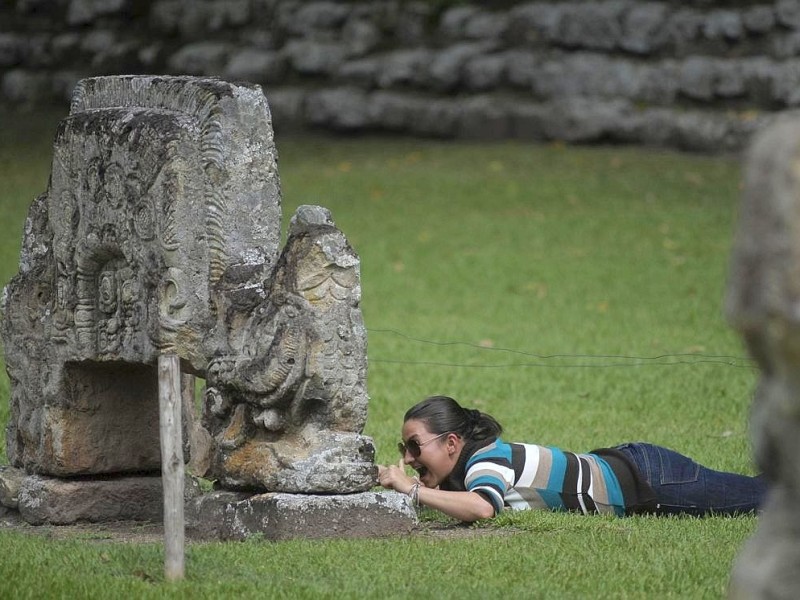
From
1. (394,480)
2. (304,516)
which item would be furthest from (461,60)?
(304,516)

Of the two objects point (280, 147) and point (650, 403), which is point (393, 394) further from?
point (280, 147)

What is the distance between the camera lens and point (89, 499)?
6309 millimetres

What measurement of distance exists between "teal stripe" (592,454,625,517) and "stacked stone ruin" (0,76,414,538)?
3.33 feet

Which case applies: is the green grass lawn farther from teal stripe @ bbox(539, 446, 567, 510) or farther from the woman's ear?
the woman's ear

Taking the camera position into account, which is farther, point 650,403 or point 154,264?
point 650,403

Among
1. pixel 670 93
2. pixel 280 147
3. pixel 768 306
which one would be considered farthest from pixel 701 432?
pixel 280 147

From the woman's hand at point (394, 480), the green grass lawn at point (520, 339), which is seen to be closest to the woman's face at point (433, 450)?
the woman's hand at point (394, 480)

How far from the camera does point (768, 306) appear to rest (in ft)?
9.18

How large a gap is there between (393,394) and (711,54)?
9440 millimetres

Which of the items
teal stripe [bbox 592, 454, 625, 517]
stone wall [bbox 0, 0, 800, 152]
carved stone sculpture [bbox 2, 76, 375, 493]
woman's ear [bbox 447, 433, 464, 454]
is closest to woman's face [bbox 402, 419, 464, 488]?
woman's ear [bbox 447, 433, 464, 454]

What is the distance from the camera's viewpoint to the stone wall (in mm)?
17250

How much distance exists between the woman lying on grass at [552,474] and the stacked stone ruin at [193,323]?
1.62 ft

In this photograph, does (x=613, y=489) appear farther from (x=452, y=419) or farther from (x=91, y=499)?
(x=91, y=499)

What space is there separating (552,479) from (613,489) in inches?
11.2
